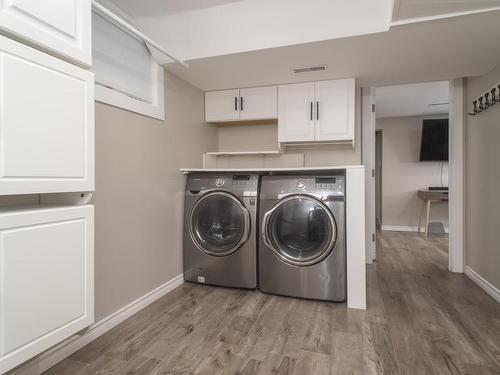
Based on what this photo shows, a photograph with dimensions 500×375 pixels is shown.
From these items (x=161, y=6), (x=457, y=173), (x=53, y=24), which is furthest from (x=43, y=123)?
(x=457, y=173)

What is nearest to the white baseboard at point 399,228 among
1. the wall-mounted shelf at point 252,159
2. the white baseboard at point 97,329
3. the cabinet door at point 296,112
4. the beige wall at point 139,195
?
the wall-mounted shelf at point 252,159

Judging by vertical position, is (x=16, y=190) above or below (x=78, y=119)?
below

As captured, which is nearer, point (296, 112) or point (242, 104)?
point (296, 112)

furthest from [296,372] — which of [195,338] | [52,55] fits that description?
[52,55]

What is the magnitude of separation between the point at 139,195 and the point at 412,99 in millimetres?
4074

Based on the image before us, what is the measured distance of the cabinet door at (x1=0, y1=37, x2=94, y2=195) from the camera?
0.99m

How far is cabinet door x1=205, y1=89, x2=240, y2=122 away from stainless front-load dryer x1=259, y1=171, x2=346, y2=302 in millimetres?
974

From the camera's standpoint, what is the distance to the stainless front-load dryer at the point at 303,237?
2.22m

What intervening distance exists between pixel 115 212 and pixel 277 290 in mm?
1371

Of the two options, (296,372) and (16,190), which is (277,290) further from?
(16,190)

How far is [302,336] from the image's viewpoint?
1787 millimetres

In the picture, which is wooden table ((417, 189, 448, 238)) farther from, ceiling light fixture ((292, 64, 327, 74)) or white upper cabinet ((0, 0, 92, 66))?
white upper cabinet ((0, 0, 92, 66))

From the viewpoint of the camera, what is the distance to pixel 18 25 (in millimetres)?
1014

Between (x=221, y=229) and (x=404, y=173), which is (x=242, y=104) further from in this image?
(x=404, y=173)
